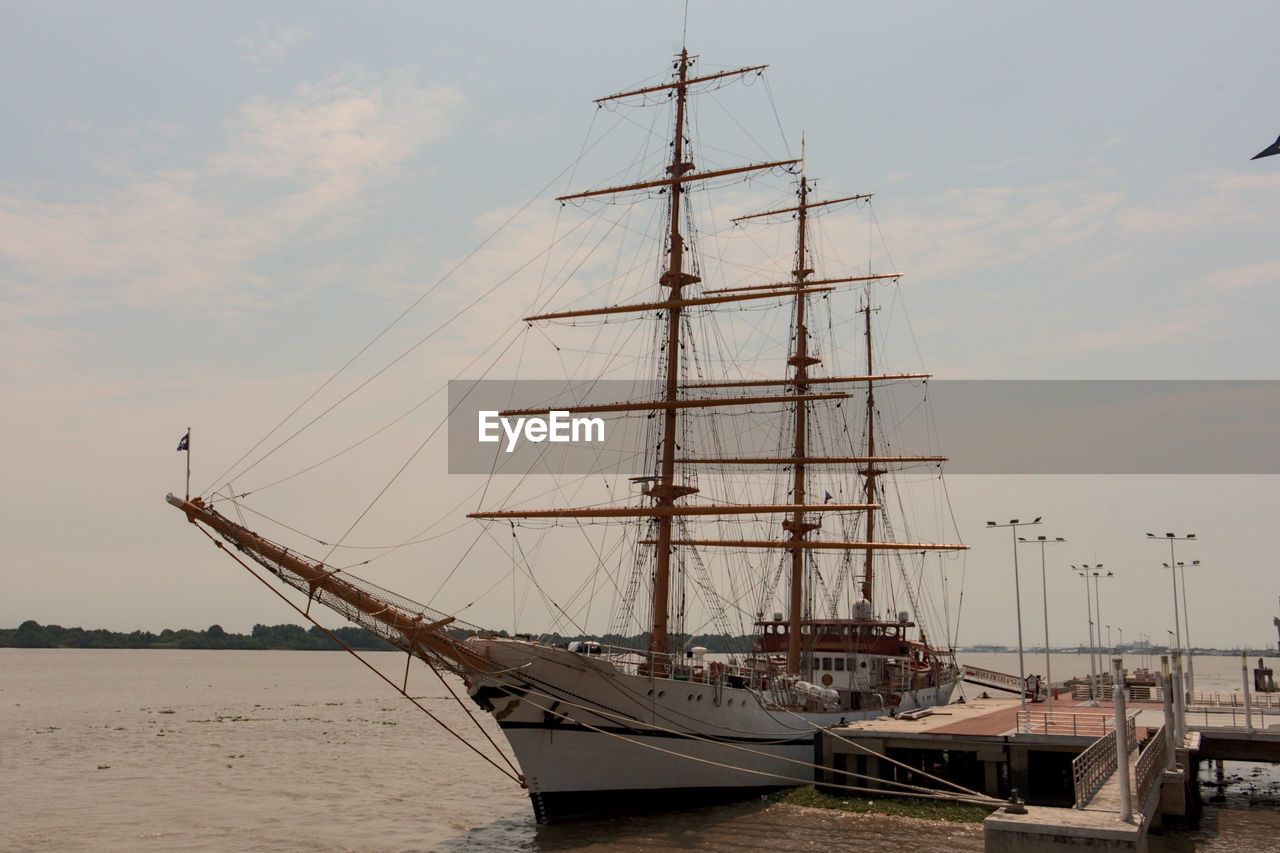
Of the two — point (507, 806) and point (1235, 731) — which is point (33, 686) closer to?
point (507, 806)

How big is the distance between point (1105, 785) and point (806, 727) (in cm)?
1465

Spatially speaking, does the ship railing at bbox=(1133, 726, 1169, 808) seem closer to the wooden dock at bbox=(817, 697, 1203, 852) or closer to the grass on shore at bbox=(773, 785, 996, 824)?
the wooden dock at bbox=(817, 697, 1203, 852)

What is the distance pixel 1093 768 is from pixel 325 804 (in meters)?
24.2

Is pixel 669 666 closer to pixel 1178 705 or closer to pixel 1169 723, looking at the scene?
pixel 1169 723

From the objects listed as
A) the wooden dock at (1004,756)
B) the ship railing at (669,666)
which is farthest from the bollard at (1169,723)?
the ship railing at (669,666)

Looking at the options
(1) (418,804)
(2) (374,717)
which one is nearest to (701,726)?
(1) (418,804)

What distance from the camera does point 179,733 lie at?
55.1 metres

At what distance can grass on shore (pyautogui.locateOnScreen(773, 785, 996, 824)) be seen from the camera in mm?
28125

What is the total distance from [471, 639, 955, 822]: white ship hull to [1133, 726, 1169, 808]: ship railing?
433 inches

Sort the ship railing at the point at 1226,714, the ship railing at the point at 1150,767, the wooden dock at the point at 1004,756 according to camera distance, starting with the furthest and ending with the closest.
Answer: the ship railing at the point at 1226,714 → the wooden dock at the point at 1004,756 → the ship railing at the point at 1150,767

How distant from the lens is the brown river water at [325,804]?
88.0ft

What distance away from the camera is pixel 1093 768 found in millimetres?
22359

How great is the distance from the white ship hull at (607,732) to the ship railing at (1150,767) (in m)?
11.0

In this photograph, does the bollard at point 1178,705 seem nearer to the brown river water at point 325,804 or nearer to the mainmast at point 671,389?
the brown river water at point 325,804
